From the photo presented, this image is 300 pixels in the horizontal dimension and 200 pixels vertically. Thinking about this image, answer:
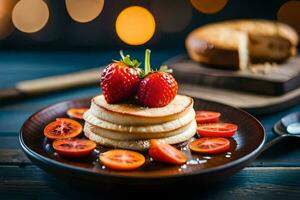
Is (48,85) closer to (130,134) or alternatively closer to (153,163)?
(130,134)

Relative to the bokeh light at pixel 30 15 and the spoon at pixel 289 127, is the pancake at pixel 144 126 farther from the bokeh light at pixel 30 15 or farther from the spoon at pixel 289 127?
the bokeh light at pixel 30 15

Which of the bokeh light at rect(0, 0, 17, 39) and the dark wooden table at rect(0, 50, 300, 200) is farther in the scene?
the bokeh light at rect(0, 0, 17, 39)

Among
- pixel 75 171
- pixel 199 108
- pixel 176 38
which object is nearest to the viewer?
pixel 75 171

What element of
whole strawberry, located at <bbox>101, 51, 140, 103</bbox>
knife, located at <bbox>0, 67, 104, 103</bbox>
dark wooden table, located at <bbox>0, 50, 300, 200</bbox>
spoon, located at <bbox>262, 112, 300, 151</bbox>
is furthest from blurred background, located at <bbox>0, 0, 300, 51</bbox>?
whole strawberry, located at <bbox>101, 51, 140, 103</bbox>

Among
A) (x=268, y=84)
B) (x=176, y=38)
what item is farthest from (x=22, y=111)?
(x=176, y=38)

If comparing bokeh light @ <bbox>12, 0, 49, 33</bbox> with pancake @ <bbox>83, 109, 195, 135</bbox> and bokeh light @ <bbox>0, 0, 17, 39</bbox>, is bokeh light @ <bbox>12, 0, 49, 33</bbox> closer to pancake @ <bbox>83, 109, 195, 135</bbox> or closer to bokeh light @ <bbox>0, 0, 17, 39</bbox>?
bokeh light @ <bbox>0, 0, 17, 39</bbox>

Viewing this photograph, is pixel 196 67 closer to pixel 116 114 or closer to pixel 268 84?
pixel 268 84

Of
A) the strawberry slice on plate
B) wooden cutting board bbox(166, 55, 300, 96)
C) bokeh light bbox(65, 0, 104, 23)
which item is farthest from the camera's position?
bokeh light bbox(65, 0, 104, 23)

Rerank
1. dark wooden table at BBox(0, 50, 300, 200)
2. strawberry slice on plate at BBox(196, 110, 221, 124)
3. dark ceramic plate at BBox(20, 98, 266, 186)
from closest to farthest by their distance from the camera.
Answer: dark ceramic plate at BBox(20, 98, 266, 186), dark wooden table at BBox(0, 50, 300, 200), strawberry slice on plate at BBox(196, 110, 221, 124)
